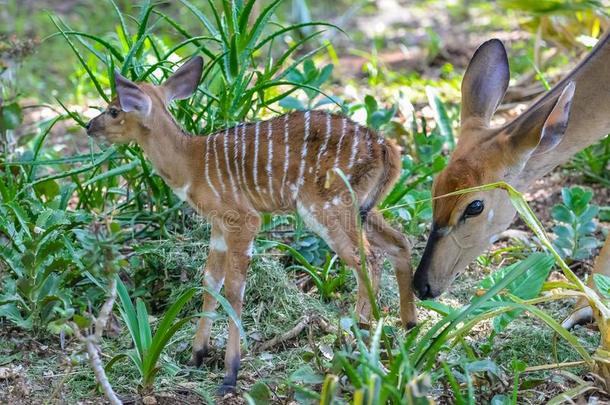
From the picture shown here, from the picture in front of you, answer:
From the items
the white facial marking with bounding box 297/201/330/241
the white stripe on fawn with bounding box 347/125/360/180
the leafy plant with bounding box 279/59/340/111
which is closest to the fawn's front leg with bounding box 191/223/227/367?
the white facial marking with bounding box 297/201/330/241

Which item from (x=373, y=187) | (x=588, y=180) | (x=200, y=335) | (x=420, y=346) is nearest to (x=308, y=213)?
(x=373, y=187)

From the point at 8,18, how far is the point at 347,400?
7.55 m

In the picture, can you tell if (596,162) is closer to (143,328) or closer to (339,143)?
(339,143)

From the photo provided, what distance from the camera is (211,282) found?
14.6ft

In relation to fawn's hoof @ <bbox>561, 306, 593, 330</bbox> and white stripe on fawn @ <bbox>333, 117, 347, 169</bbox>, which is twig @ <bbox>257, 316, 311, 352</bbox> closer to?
white stripe on fawn @ <bbox>333, 117, 347, 169</bbox>

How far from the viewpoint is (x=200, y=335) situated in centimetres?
434

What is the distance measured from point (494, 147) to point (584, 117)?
57 centimetres

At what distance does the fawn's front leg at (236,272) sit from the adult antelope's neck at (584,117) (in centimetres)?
140

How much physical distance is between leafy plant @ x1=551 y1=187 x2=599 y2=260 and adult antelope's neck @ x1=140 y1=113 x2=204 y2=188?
6.37ft

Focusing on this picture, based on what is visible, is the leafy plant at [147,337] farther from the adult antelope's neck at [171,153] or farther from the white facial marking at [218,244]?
the adult antelope's neck at [171,153]

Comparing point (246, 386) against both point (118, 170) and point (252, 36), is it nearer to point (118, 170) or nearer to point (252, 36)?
point (118, 170)

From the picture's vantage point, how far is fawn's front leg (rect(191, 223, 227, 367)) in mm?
4344

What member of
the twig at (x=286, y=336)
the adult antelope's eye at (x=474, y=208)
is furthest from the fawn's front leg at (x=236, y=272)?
the adult antelope's eye at (x=474, y=208)

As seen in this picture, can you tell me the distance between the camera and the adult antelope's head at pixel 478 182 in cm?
447
